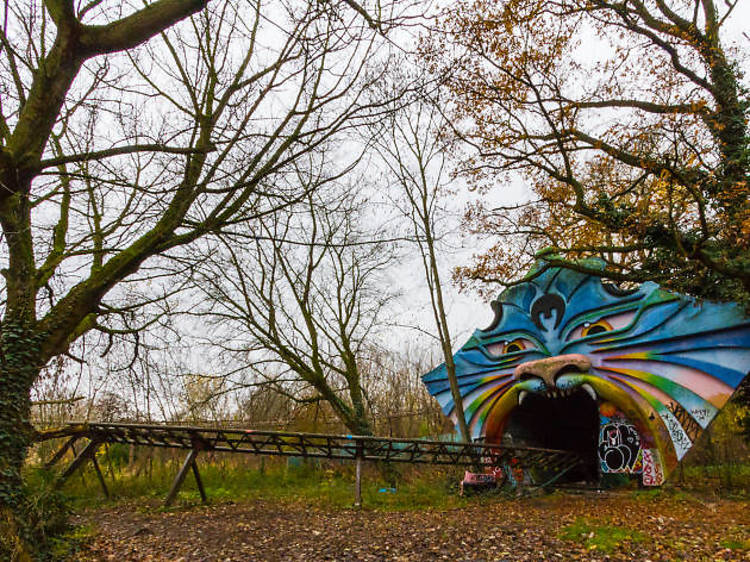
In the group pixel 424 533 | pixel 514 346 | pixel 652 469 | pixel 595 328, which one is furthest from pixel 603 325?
pixel 424 533

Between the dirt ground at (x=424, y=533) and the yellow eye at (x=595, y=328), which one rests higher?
the yellow eye at (x=595, y=328)

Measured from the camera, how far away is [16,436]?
5391 mm

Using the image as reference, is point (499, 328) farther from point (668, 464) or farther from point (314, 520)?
point (314, 520)

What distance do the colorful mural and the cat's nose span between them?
0.08 feet

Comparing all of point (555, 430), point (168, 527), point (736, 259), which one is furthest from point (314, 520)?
point (555, 430)

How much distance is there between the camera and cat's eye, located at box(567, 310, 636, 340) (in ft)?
39.5

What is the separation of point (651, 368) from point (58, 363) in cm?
1155

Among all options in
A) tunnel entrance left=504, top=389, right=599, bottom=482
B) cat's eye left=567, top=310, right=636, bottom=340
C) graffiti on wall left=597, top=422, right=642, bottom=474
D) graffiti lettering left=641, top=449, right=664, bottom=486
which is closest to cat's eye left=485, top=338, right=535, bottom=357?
cat's eye left=567, top=310, right=636, bottom=340

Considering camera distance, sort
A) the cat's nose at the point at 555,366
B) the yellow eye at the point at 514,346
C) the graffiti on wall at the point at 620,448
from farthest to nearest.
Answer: the yellow eye at the point at 514,346
the cat's nose at the point at 555,366
the graffiti on wall at the point at 620,448

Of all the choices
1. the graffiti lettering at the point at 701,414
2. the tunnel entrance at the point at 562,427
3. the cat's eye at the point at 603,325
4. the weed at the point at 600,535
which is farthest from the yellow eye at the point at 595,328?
the weed at the point at 600,535

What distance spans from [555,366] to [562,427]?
6141mm

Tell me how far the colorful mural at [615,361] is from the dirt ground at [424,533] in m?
1.78

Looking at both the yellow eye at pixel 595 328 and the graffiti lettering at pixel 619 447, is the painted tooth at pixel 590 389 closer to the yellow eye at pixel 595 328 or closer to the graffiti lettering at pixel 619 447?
the graffiti lettering at pixel 619 447

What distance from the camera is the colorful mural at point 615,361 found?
10.2 meters
